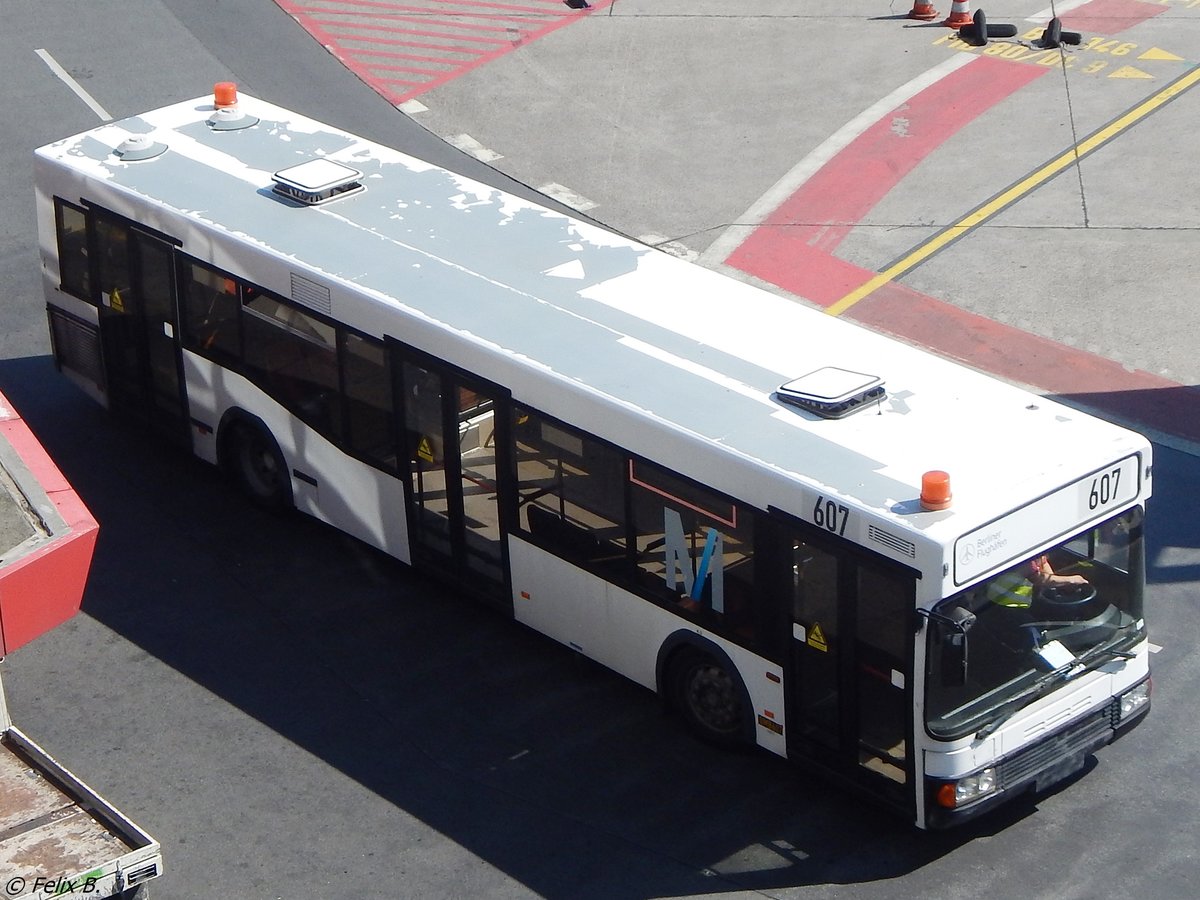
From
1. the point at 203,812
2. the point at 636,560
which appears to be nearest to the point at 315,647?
the point at 203,812

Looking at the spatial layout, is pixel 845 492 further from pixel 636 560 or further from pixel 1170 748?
pixel 1170 748

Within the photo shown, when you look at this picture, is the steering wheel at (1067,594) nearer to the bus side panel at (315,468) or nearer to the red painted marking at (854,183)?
the bus side panel at (315,468)

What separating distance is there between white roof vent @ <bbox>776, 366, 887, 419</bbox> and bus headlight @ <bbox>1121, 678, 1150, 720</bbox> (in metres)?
2.34

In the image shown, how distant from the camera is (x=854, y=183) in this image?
20406mm

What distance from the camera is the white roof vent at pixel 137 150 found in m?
14.9

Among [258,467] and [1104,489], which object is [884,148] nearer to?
[258,467]

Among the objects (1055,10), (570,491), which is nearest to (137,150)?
(570,491)

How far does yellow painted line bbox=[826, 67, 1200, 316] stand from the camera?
1820 cm

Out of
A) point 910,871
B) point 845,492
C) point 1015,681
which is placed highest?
point 845,492

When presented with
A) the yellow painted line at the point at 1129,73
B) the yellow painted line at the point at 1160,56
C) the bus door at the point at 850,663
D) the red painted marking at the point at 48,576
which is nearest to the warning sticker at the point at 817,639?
the bus door at the point at 850,663

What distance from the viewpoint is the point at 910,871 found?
1037 cm

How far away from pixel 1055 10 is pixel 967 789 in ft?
58.2

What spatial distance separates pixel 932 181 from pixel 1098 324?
372cm

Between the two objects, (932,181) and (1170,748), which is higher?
(932,181)
